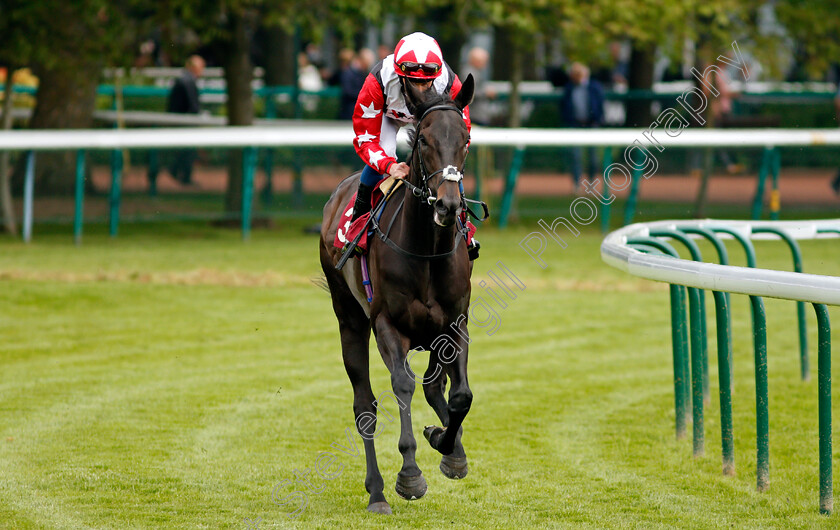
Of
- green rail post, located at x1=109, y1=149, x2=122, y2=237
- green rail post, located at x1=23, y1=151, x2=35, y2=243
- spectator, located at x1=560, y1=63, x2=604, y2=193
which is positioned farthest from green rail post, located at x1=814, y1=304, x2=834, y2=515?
spectator, located at x1=560, y1=63, x2=604, y2=193

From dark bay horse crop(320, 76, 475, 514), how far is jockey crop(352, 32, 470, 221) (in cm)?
12

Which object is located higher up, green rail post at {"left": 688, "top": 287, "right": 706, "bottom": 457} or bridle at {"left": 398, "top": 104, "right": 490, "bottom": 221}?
bridle at {"left": 398, "top": 104, "right": 490, "bottom": 221}

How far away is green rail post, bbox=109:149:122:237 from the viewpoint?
1424 cm

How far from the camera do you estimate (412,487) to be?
480 centimetres

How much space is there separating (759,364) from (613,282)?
7.27 meters

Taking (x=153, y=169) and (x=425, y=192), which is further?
(x=153, y=169)

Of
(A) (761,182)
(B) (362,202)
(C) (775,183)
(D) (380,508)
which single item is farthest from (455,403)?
(C) (775,183)

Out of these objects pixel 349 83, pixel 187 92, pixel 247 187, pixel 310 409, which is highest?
pixel 349 83

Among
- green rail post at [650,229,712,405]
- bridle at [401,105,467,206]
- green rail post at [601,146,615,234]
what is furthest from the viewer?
green rail post at [601,146,615,234]

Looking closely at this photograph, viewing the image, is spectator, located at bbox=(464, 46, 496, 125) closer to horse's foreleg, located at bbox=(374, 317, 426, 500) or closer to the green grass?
the green grass

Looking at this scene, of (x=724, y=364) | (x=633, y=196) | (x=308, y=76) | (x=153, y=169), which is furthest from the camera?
(x=308, y=76)

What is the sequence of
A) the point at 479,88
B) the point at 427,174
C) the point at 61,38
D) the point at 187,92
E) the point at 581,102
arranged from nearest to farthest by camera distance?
the point at 427,174 < the point at 61,38 < the point at 479,88 < the point at 581,102 < the point at 187,92

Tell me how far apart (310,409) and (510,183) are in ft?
28.8

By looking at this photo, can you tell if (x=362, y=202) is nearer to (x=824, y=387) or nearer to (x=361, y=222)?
(x=361, y=222)
